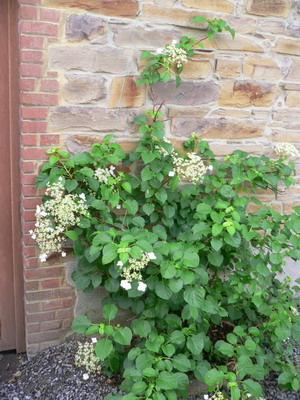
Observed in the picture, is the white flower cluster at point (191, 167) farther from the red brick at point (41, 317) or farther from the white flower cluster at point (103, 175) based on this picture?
the red brick at point (41, 317)

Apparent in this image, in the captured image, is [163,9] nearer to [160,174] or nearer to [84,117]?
[84,117]

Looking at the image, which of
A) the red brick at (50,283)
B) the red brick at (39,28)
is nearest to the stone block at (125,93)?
the red brick at (39,28)

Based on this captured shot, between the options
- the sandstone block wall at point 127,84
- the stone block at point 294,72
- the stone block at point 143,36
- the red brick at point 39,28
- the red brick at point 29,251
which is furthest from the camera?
the stone block at point 294,72

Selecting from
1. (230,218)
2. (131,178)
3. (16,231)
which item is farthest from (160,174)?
(16,231)

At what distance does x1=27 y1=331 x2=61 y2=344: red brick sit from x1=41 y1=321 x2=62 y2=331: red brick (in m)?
0.03

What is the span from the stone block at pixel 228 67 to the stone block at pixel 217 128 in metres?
0.29

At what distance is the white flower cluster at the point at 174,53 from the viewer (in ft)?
7.27

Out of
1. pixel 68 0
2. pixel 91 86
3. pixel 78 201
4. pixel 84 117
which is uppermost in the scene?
pixel 68 0

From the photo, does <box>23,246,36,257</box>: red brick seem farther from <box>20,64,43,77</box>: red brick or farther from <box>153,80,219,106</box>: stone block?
<box>153,80,219,106</box>: stone block

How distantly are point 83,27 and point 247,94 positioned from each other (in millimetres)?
A: 1141

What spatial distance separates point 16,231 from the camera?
2531 mm

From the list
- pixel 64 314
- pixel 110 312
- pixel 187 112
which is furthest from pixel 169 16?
pixel 64 314

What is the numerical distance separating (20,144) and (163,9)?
1.14 metres

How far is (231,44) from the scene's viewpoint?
2500 millimetres
